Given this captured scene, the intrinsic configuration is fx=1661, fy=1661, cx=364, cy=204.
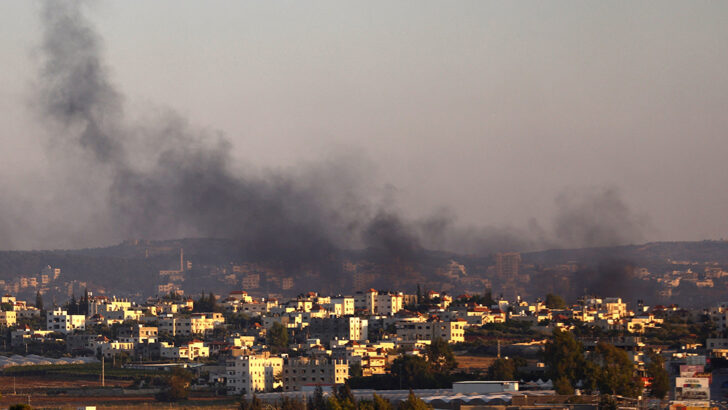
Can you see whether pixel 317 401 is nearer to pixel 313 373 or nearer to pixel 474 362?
pixel 313 373

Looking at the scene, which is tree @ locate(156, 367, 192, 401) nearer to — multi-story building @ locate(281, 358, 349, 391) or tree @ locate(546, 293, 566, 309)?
multi-story building @ locate(281, 358, 349, 391)

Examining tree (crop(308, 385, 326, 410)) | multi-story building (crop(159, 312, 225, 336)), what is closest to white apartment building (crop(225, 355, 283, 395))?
tree (crop(308, 385, 326, 410))

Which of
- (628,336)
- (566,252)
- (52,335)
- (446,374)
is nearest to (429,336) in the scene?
(628,336)

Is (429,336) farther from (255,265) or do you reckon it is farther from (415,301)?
(255,265)

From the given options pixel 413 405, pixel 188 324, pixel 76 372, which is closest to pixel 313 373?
pixel 76 372

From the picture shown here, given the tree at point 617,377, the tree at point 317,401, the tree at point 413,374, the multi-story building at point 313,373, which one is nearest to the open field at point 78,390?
the multi-story building at point 313,373
